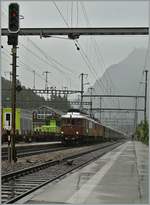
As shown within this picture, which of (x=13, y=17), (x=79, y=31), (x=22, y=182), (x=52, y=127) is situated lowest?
(x=22, y=182)

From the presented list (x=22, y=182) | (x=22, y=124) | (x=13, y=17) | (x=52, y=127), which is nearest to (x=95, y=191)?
(x=22, y=182)

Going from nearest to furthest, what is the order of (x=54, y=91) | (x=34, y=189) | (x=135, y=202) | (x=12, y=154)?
(x=135, y=202) → (x=34, y=189) → (x=12, y=154) → (x=54, y=91)

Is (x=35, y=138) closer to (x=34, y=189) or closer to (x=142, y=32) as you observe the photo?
(x=142, y=32)

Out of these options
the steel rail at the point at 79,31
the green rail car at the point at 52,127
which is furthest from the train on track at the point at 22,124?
the steel rail at the point at 79,31

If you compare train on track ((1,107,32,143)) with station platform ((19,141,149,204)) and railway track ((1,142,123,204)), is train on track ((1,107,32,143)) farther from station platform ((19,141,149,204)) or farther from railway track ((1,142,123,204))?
station platform ((19,141,149,204))

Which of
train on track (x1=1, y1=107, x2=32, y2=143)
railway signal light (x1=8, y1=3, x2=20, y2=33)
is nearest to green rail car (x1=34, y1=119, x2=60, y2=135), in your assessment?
train on track (x1=1, y1=107, x2=32, y2=143)

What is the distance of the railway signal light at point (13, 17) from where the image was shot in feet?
47.6

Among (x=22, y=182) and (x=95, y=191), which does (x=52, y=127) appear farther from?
(x=95, y=191)

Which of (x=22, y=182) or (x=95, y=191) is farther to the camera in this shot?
(x=22, y=182)

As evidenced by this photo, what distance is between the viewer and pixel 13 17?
47.7 feet

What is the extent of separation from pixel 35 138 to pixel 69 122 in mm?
17616

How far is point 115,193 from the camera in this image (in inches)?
465

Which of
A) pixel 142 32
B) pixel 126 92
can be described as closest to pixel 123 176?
pixel 142 32

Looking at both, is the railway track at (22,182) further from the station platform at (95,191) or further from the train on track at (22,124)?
the train on track at (22,124)
